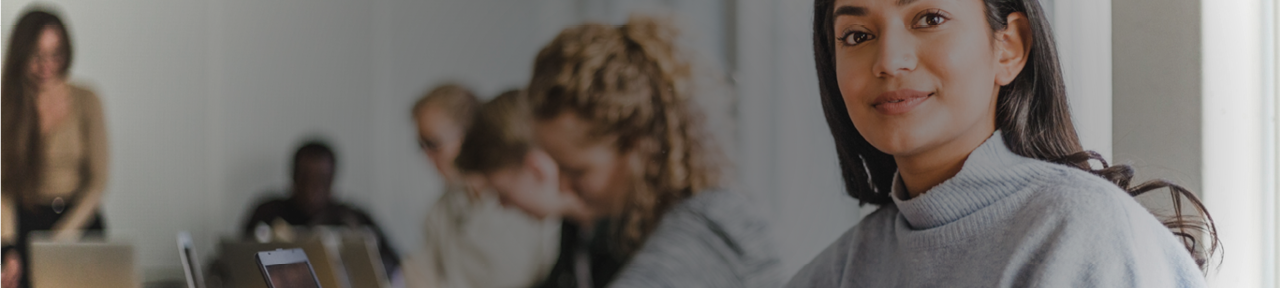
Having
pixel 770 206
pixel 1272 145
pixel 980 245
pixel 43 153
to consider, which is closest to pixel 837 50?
pixel 770 206

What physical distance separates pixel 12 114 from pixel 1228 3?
2.51 meters

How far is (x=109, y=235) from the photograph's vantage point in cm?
206

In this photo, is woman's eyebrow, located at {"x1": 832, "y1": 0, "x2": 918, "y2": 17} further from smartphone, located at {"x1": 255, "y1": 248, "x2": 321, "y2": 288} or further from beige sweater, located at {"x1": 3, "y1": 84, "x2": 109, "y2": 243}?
beige sweater, located at {"x1": 3, "y1": 84, "x2": 109, "y2": 243}

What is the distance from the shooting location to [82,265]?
6.80 feet

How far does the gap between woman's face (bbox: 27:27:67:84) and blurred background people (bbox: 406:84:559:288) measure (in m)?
0.87

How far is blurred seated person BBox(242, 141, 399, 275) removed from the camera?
192cm

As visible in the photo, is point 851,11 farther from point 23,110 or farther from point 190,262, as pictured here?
point 23,110

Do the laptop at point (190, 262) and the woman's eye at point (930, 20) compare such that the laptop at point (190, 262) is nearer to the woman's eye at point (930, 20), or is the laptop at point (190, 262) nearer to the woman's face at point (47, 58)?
the woman's face at point (47, 58)

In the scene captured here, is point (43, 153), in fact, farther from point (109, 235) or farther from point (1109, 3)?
point (1109, 3)

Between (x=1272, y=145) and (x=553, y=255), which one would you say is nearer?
(x=1272, y=145)

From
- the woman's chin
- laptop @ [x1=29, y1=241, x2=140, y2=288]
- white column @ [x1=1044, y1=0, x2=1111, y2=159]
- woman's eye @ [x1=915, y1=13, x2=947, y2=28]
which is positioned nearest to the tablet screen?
laptop @ [x1=29, y1=241, x2=140, y2=288]

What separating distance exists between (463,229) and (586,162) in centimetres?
31

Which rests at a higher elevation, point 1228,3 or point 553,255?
point 1228,3

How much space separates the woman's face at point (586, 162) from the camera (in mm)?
1717
